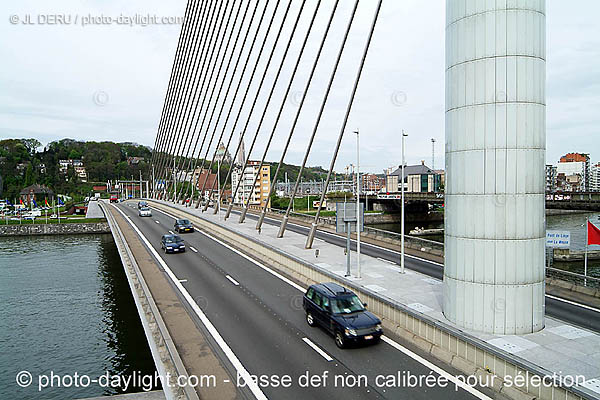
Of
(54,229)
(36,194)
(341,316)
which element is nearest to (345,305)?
(341,316)

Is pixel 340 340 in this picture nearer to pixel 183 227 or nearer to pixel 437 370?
pixel 437 370

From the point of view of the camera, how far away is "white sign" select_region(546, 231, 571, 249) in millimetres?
23781

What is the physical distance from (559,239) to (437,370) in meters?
17.7

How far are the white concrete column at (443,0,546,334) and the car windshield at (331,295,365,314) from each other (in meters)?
3.38

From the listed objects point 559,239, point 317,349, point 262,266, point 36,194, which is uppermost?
point 36,194

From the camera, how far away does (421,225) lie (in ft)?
283

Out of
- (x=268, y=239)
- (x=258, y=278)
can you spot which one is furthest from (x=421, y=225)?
(x=258, y=278)

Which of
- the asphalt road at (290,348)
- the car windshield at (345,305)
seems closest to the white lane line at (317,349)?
the asphalt road at (290,348)

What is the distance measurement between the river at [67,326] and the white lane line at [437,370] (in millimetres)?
10738

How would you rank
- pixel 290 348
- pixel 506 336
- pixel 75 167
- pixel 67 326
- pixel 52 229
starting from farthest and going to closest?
pixel 75 167, pixel 52 229, pixel 67 326, pixel 290 348, pixel 506 336

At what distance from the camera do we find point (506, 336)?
40.4ft

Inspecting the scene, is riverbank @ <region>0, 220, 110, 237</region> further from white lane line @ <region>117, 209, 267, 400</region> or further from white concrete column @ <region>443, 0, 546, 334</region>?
white concrete column @ <region>443, 0, 546, 334</region>

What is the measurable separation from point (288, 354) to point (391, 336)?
3.84m

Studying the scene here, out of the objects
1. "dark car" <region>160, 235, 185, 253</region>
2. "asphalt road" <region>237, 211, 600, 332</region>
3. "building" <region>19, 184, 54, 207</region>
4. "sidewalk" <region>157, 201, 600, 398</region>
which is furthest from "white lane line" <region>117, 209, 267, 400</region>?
"building" <region>19, 184, 54, 207</region>
